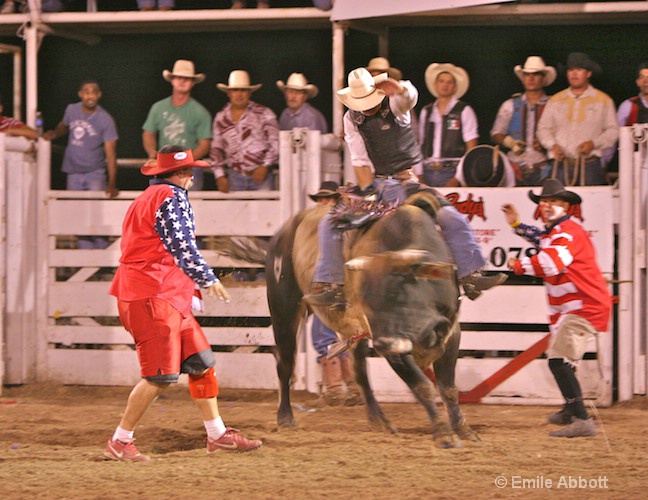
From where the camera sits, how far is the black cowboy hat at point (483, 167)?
892 cm

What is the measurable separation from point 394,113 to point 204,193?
3.25m

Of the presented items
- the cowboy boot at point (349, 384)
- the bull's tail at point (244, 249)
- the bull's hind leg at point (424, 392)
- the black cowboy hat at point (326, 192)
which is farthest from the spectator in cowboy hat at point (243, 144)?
the bull's hind leg at point (424, 392)

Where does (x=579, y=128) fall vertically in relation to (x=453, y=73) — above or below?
below

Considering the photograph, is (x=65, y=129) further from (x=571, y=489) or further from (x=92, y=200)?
(x=571, y=489)

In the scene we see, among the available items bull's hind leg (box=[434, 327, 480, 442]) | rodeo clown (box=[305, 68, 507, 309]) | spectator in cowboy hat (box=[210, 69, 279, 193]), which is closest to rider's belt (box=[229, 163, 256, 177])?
spectator in cowboy hat (box=[210, 69, 279, 193])

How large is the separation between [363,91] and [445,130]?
2.86 metres

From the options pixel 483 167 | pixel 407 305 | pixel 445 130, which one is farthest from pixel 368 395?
pixel 445 130

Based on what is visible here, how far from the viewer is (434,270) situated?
6297mm

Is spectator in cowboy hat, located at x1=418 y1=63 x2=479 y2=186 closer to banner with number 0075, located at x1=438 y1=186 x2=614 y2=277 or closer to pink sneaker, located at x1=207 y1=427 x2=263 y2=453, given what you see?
banner with number 0075, located at x1=438 y1=186 x2=614 y2=277

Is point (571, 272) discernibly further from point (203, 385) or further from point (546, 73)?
point (546, 73)

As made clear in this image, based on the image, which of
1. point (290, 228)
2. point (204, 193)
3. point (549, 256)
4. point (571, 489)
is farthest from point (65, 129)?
point (571, 489)

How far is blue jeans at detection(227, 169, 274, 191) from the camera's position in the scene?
9.84m

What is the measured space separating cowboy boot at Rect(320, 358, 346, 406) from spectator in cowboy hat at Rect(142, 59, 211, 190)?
250cm

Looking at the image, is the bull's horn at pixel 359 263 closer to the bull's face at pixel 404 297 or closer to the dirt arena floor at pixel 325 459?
the bull's face at pixel 404 297
